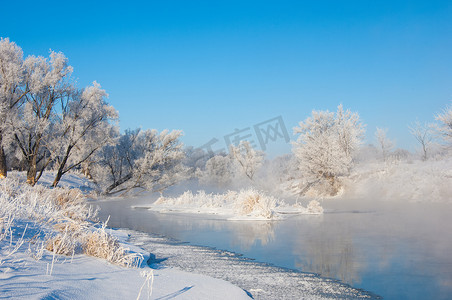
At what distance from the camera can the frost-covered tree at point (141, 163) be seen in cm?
2411

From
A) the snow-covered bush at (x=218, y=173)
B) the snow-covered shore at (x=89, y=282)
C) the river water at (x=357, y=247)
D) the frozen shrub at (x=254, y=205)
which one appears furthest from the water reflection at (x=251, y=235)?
the snow-covered bush at (x=218, y=173)

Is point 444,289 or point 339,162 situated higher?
point 339,162

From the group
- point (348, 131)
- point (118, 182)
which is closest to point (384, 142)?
point (348, 131)

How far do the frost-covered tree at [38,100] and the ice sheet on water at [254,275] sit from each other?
12583 mm

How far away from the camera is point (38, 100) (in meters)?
16.8

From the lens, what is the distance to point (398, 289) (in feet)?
11.7

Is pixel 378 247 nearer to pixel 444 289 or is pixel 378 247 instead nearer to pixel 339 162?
pixel 444 289

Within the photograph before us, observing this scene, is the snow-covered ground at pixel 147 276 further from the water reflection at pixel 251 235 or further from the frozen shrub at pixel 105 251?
the water reflection at pixel 251 235

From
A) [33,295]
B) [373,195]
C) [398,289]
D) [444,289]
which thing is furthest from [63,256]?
[373,195]

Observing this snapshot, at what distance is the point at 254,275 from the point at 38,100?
1703cm

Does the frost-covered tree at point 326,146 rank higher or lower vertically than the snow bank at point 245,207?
higher

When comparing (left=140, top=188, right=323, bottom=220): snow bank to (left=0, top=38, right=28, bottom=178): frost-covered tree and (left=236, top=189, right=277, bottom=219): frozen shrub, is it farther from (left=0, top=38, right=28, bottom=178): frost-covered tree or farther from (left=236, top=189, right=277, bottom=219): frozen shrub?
(left=0, top=38, right=28, bottom=178): frost-covered tree

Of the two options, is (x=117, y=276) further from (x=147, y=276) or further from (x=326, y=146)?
(x=326, y=146)

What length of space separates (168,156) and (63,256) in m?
21.5
